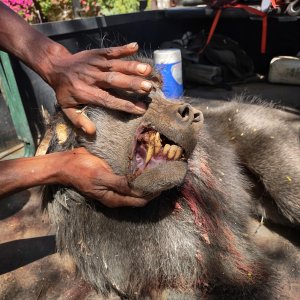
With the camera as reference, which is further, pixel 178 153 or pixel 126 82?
pixel 178 153

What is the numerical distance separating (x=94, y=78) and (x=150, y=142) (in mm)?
386

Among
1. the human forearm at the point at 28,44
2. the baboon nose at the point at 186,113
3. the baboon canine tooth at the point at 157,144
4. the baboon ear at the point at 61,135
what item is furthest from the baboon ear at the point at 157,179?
the human forearm at the point at 28,44

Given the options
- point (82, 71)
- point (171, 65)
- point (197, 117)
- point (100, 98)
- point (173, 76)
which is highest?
point (82, 71)

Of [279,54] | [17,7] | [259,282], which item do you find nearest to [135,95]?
[259,282]

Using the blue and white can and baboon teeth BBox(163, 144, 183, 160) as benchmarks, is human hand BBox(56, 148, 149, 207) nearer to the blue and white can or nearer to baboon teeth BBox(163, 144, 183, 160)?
baboon teeth BBox(163, 144, 183, 160)

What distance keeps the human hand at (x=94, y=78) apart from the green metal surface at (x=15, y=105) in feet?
7.50

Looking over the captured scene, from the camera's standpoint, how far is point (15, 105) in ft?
12.5

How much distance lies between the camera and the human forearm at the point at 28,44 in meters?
1.63

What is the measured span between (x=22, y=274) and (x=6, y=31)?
149cm

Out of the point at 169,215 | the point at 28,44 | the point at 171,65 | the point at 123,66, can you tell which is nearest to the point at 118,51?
the point at 123,66

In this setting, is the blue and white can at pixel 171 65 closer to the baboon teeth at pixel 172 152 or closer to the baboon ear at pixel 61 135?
the baboon ear at pixel 61 135

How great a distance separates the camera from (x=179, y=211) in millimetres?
1955

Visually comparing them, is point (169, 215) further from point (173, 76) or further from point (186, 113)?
point (173, 76)

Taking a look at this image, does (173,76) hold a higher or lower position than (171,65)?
lower
